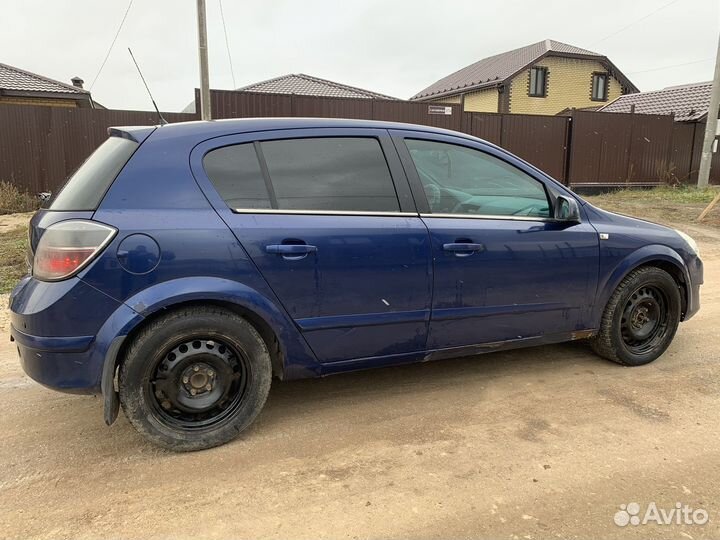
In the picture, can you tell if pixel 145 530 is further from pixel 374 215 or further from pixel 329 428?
pixel 374 215

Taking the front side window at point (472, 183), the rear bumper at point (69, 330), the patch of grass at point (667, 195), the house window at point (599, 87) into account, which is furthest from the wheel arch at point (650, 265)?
the house window at point (599, 87)

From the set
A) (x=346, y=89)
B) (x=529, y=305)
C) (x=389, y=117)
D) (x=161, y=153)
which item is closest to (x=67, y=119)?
(x=389, y=117)

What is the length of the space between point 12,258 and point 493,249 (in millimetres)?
6810

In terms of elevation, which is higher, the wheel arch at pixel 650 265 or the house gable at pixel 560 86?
the house gable at pixel 560 86

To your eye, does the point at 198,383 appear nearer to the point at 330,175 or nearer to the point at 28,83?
the point at 330,175

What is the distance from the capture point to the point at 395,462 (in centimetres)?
277

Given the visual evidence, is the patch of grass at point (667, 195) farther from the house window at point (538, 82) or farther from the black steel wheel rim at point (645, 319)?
the house window at point (538, 82)

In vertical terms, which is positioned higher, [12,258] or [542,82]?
[542,82]

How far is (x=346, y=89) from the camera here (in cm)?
2569

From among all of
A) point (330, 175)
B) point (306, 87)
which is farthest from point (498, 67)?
point (330, 175)

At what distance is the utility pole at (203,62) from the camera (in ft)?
41.4

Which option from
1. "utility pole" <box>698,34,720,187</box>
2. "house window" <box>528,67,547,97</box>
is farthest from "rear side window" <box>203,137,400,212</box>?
"house window" <box>528,67,547,97</box>

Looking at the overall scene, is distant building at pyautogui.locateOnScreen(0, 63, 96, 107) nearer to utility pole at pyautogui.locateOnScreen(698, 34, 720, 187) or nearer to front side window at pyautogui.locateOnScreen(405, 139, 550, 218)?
front side window at pyautogui.locateOnScreen(405, 139, 550, 218)

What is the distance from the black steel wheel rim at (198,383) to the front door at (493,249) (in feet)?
3.86
